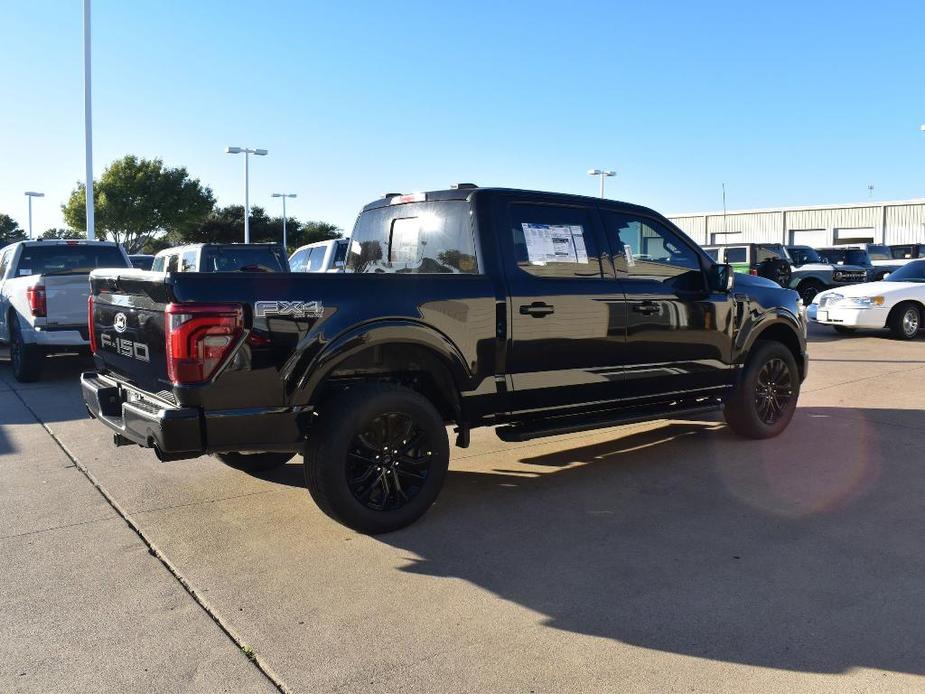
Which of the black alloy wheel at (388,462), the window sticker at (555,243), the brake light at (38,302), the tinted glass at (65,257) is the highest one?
the tinted glass at (65,257)

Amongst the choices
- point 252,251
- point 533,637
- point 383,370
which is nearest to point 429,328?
point 383,370

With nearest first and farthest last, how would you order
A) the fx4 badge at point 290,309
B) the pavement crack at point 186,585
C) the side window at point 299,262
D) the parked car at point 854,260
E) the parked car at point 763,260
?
the pavement crack at point 186,585 → the fx4 badge at point 290,309 → the side window at point 299,262 → the parked car at point 763,260 → the parked car at point 854,260

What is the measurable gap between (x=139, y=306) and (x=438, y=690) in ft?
8.39

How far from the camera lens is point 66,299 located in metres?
9.48

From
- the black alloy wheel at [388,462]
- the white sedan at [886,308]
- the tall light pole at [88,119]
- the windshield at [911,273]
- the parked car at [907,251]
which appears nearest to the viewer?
the black alloy wheel at [388,462]

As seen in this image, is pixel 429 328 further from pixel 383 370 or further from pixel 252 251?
pixel 252 251

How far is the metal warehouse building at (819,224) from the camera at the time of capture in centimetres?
4906

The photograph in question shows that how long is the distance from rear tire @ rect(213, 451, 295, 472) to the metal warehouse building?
4638 cm

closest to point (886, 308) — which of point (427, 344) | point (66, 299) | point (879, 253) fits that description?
point (427, 344)

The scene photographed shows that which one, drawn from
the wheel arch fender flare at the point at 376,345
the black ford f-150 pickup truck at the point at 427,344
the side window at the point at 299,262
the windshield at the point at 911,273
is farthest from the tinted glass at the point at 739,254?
the wheel arch fender flare at the point at 376,345

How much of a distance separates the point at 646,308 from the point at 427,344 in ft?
5.97

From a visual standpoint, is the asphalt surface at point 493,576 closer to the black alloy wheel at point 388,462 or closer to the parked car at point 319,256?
the black alloy wheel at point 388,462

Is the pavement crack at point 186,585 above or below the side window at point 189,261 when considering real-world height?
below

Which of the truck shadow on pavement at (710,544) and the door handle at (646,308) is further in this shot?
the door handle at (646,308)
